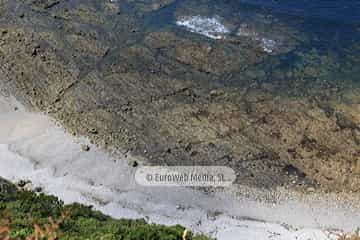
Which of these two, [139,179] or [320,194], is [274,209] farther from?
[139,179]

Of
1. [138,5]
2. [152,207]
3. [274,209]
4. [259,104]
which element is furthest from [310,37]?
[152,207]

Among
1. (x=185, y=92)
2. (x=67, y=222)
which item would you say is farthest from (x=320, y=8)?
(x=67, y=222)

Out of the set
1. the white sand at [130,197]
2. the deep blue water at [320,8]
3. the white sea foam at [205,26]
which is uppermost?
the deep blue water at [320,8]

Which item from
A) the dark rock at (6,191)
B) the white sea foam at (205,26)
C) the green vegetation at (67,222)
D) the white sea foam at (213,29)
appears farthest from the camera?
the white sea foam at (205,26)

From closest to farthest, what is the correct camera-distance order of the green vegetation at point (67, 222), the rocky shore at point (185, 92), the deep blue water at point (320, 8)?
the green vegetation at point (67, 222)
the rocky shore at point (185, 92)
the deep blue water at point (320, 8)

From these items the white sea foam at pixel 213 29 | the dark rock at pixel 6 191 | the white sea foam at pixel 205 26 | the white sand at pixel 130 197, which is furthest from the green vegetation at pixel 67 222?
the white sea foam at pixel 205 26

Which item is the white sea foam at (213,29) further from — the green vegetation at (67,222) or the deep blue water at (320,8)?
the green vegetation at (67,222)

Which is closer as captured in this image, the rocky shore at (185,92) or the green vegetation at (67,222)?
the green vegetation at (67,222)

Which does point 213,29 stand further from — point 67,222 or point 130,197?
point 67,222
